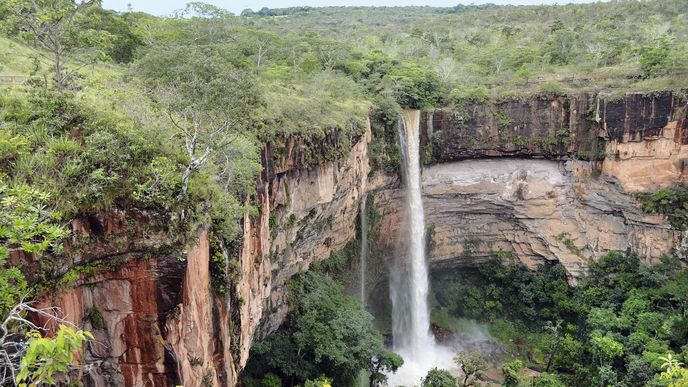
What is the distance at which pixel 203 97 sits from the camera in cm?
921

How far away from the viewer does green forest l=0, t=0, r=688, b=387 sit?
605 centimetres

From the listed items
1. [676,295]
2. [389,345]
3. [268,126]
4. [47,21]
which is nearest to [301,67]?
[268,126]

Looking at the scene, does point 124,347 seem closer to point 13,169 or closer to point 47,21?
point 13,169

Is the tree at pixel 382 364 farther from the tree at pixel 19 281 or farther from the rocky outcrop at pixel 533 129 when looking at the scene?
the tree at pixel 19 281

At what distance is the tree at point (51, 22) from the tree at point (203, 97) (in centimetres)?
171

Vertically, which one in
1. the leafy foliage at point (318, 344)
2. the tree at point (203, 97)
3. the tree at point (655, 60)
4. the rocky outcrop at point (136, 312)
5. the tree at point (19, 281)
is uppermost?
the tree at point (655, 60)

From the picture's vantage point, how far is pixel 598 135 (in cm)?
2230

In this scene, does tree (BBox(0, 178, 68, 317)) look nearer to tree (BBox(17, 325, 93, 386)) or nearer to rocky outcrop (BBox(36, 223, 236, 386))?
rocky outcrop (BBox(36, 223, 236, 386))

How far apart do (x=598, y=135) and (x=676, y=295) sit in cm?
752

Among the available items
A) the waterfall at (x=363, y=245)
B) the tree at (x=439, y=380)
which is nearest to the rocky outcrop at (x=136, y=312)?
the tree at (x=439, y=380)

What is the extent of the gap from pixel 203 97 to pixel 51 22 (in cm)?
339

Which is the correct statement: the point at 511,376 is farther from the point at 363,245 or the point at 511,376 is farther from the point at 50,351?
the point at 50,351

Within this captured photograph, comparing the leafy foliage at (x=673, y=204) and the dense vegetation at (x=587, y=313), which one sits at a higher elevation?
the leafy foliage at (x=673, y=204)

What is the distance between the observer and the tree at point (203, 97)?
8.97 metres
